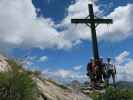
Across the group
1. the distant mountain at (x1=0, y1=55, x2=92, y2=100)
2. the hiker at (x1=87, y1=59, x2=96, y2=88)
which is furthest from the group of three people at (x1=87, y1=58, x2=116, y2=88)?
the distant mountain at (x1=0, y1=55, x2=92, y2=100)

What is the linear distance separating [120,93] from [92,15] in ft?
47.9

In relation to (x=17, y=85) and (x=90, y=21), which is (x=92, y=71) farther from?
(x=17, y=85)

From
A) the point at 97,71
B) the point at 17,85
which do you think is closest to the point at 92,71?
the point at 97,71

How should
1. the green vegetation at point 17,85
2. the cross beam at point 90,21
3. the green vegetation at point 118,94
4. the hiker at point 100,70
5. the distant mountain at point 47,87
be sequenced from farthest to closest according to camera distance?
the cross beam at point 90,21 < the hiker at point 100,70 < the green vegetation at point 118,94 < the distant mountain at point 47,87 < the green vegetation at point 17,85

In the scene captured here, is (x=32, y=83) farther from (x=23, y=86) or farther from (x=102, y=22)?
(x=102, y=22)

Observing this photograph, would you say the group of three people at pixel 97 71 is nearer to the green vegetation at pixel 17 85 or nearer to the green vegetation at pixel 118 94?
the green vegetation at pixel 118 94

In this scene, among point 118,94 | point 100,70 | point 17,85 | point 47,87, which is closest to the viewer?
point 17,85

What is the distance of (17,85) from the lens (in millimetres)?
15047

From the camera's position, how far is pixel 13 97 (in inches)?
573


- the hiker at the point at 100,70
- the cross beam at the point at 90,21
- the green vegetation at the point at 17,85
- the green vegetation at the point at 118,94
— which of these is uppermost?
the cross beam at the point at 90,21

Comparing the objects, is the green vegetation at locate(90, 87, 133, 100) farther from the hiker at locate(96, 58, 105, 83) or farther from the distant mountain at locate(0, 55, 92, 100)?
the distant mountain at locate(0, 55, 92, 100)

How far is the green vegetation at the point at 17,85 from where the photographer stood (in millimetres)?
14617

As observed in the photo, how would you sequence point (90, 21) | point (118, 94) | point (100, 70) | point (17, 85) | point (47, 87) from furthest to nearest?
point (90, 21) < point (100, 70) < point (118, 94) < point (47, 87) < point (17, 85)

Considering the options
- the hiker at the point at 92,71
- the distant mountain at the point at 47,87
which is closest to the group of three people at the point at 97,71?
the hiker at the point at 92,71
